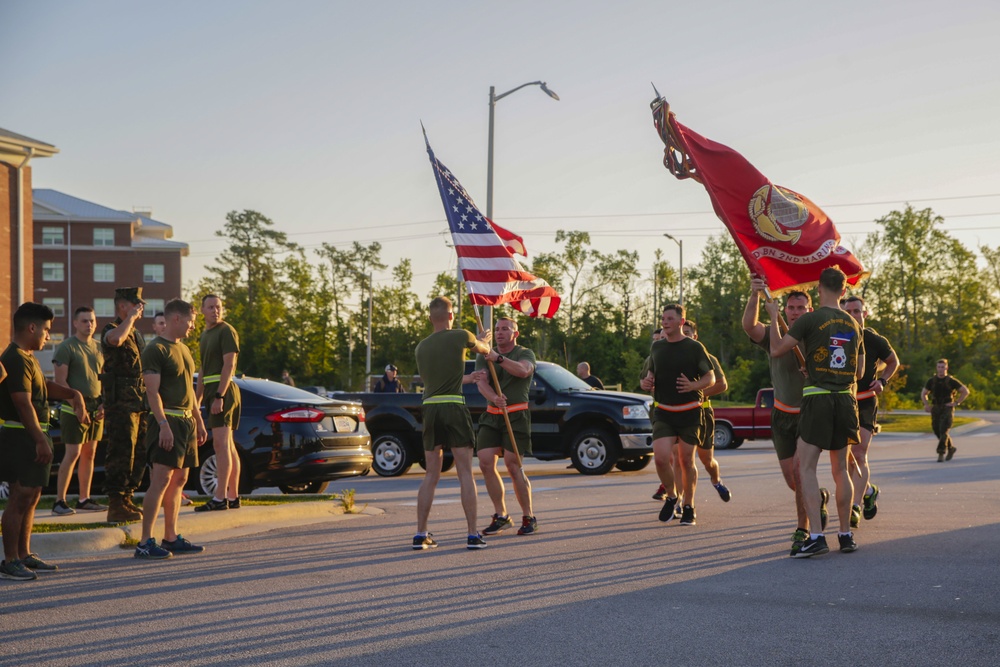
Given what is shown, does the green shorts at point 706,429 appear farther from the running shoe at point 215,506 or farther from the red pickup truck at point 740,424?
the red pickup truck at point 740,424

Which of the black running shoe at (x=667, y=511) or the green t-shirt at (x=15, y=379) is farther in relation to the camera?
the black running shoe at (x=667, y=511)

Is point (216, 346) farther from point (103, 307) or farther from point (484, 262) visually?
point (103, 307)

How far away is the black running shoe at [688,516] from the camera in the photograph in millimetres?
10742

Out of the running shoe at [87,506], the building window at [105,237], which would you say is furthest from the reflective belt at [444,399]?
the building window at [105,237]

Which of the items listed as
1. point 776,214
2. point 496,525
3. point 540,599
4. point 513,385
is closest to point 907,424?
point 776,214

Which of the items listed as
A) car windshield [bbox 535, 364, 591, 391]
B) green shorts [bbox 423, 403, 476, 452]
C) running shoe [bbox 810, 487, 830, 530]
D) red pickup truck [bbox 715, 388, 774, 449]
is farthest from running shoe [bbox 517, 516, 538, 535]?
red pickup truck [bbox 715, 388, 774, 449]

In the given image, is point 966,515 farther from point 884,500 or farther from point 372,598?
point 372,598

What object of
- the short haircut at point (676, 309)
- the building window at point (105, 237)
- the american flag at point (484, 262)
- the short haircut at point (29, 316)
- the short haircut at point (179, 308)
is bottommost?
the short haircut at point (29, 316)

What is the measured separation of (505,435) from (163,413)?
3.07 meters

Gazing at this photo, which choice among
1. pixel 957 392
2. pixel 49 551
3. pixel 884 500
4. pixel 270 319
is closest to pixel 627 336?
pixel 270 319

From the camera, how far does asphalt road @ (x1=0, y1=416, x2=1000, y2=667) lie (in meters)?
5.48

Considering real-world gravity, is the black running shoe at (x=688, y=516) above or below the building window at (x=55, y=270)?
below

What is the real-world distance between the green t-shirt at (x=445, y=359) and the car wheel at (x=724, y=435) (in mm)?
18568

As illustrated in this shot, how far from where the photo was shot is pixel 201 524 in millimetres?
10172
